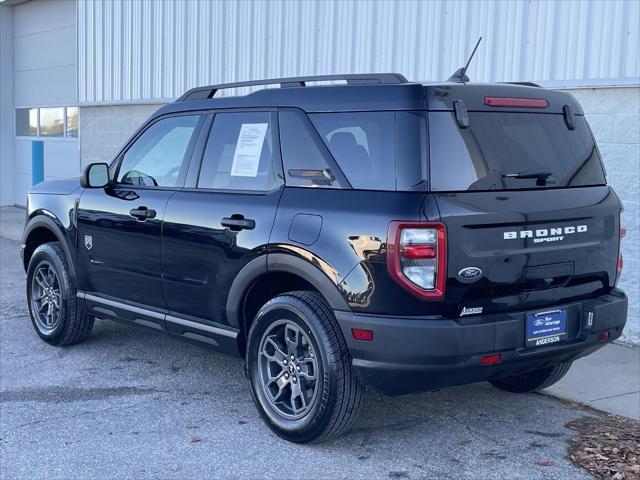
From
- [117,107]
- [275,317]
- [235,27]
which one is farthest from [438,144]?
[117,107]

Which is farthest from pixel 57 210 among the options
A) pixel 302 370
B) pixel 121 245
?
pixel 302 370

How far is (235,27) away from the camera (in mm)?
11156

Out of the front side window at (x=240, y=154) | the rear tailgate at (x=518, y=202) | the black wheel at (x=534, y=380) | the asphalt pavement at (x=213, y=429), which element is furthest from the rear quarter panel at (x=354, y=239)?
the black wheel at (x=534, y=380)

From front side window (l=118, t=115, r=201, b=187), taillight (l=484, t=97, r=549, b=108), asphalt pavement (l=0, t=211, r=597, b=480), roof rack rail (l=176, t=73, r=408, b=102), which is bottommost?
asphalt pavement (l=0, t=211, r=597, b=480)

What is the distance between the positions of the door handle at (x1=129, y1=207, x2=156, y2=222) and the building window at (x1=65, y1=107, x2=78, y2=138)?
1037 cm

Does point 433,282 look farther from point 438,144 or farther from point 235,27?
point 235,27

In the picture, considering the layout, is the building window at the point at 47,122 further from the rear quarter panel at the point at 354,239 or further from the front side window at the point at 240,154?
the rear quarter panel at the point at 354,239

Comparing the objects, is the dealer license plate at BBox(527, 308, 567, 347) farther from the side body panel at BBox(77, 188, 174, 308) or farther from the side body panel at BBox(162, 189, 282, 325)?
the side body panel at BBox(77, 188, 174, 308)

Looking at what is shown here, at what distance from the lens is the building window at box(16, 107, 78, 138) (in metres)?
15.7

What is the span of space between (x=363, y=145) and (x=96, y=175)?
233cm

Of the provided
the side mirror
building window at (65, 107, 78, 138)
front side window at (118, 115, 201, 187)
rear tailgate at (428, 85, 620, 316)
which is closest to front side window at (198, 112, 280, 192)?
front side window at (118, 115, 201, 187)

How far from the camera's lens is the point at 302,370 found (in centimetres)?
469

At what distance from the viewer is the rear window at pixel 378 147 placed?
4.22 meters

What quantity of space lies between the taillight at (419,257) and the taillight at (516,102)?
2.69 feet
